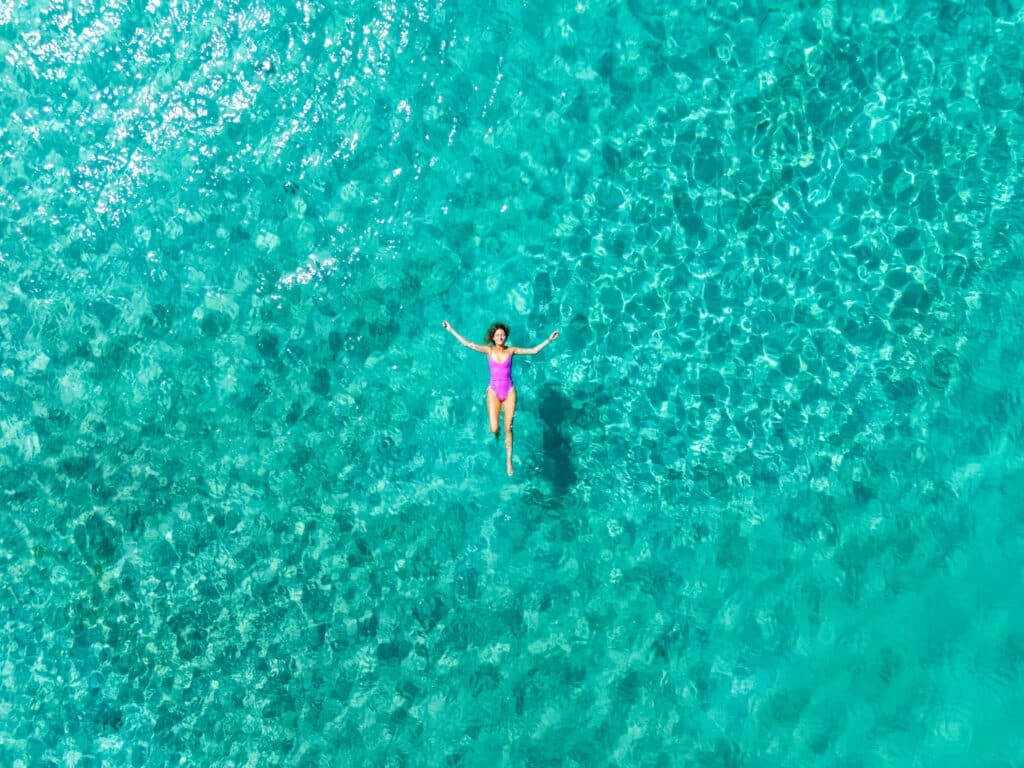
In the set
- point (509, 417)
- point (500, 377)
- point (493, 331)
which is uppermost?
point (493, 331)

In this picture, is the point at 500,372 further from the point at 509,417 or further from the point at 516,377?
the point at 516,377

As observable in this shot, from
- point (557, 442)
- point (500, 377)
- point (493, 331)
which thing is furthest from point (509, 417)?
point (493, 331)

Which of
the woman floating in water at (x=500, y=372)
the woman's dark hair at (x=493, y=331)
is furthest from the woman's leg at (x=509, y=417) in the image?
the woman's dark hair at (x=493, y=331)

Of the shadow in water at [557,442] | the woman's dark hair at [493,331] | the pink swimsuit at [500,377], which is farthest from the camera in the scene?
the shadow in water at [557,442]

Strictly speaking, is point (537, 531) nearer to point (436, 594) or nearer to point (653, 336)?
point (436, 594)

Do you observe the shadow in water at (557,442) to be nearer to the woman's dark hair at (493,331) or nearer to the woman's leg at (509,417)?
the woman's leg at (509,417)

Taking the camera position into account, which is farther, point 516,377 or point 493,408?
point 516,377
